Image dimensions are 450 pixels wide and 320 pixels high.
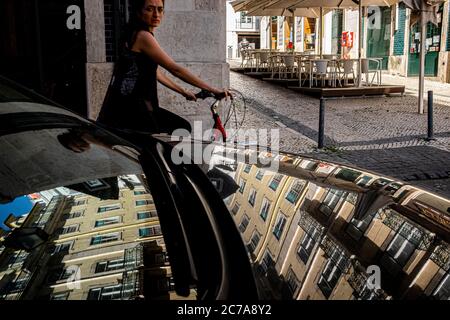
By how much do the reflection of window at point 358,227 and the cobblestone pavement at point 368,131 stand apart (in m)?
2.69

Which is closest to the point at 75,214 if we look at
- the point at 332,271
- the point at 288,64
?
the point at 332,271

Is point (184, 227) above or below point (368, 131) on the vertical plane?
above

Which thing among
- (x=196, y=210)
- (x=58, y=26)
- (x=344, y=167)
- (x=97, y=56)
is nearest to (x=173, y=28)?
(x=97, y=56)

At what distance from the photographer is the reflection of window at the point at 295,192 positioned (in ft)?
7.46

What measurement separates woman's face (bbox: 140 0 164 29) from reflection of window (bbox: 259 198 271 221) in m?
4.89

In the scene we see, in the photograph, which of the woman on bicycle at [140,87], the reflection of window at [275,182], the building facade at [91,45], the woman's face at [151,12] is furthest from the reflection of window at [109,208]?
the building facade at [91,45]

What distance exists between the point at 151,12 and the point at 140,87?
4.59 feet

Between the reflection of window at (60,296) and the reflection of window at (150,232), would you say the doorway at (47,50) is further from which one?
the reflection of window at (60,296)

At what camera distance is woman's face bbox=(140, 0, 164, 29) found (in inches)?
262

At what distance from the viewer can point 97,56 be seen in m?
7.59

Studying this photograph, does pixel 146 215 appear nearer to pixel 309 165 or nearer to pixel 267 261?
pixel 267 261

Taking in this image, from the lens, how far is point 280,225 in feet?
6.48
